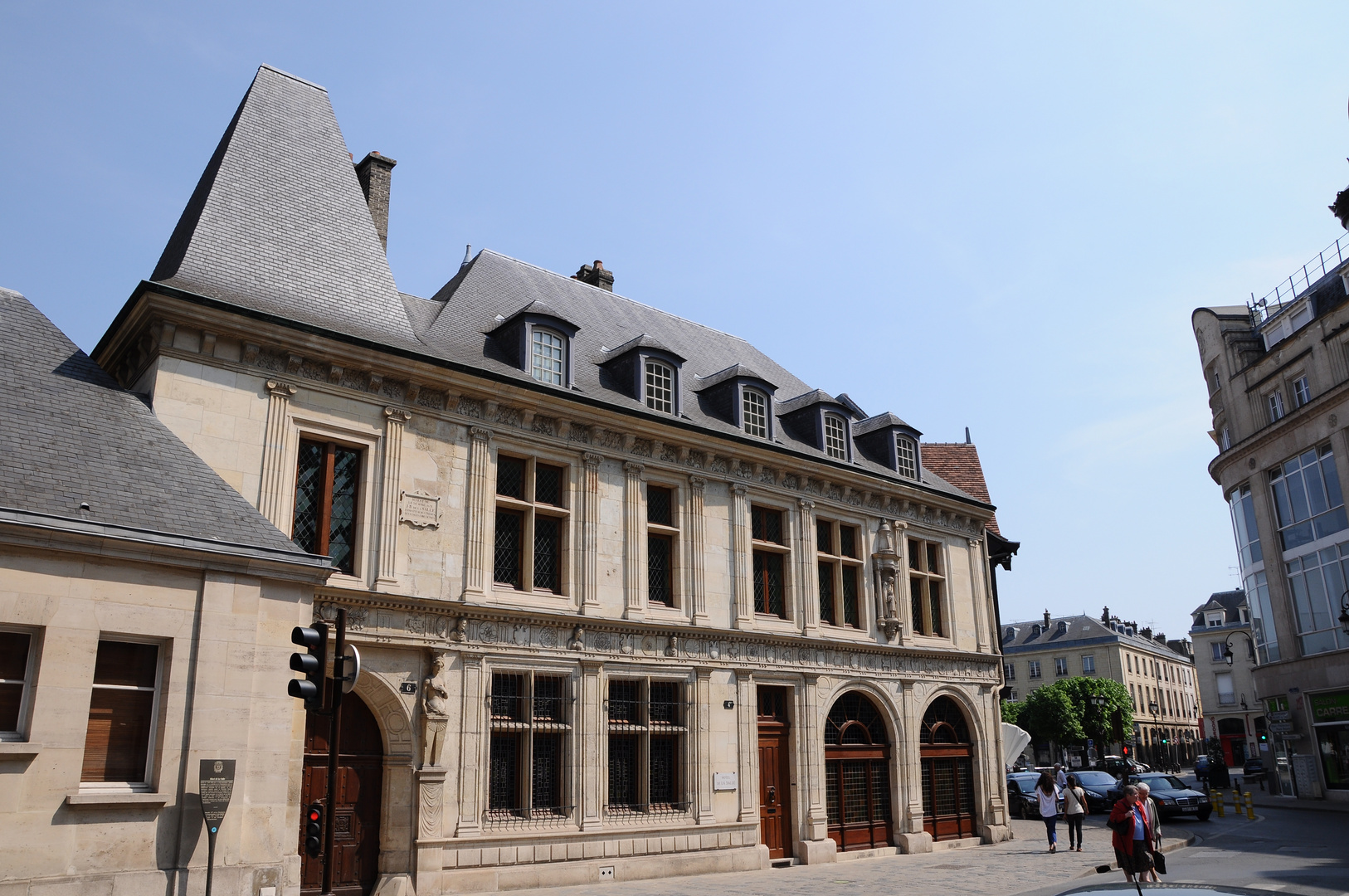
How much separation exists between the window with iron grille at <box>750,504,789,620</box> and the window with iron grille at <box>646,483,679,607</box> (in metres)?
1.99

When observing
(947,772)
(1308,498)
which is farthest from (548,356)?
(1308,498)

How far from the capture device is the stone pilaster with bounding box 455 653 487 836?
14.1 meters

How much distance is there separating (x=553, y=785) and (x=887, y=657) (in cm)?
895

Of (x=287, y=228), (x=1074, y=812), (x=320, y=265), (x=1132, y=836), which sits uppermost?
(x=287, y=228)

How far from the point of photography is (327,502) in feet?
46.3

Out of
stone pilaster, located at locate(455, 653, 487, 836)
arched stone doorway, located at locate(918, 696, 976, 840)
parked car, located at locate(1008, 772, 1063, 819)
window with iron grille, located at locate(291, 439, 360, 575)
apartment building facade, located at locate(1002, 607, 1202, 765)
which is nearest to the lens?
→ window with iron grille, located at locate(291, 439, 360, 575)

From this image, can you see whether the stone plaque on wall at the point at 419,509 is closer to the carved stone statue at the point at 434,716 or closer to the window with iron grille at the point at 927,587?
the carved stone statue at the point at 434,716

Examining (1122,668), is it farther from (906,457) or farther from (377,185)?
(377,185)

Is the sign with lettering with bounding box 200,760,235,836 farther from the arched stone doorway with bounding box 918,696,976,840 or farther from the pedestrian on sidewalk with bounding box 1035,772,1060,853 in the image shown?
the pedestrian on sidewalk with bounding box 1035,772,1060,853

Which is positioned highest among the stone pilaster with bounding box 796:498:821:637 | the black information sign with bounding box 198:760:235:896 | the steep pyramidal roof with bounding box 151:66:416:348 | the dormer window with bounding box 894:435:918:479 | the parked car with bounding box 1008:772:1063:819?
the steep pyramidal roof with bounding box 151:66:416:348

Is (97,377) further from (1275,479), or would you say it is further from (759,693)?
(1275,479)

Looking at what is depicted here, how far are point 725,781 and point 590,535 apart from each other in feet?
17.4

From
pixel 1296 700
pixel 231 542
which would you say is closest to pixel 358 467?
pixel 231 542

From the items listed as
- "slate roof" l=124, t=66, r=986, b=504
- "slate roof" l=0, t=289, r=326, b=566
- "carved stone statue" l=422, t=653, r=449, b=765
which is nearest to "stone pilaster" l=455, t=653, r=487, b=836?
"carved stone statue" l=422, t=653, r=449, b=765
